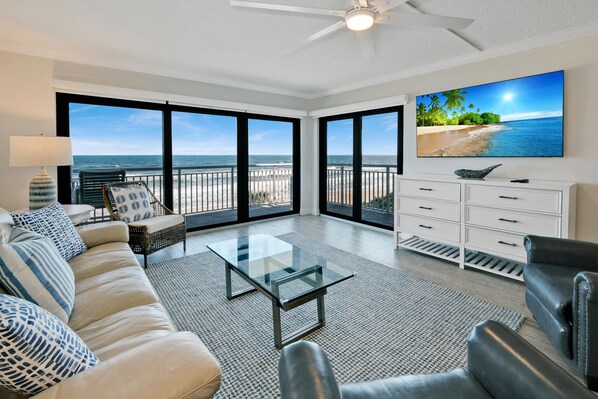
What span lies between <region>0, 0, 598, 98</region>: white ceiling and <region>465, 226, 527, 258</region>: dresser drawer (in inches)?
74.7

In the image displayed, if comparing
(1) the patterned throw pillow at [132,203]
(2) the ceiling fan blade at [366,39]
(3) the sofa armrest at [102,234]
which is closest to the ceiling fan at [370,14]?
(2) the ceiling fan blade at [366,39]

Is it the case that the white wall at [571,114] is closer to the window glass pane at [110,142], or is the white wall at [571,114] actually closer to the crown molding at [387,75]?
the crown molding at [387,75]

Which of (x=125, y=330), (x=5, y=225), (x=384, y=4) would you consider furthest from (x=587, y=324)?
(x=5, y=225)

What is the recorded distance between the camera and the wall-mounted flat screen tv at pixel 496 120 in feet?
9.64

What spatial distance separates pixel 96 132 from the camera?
5.00m

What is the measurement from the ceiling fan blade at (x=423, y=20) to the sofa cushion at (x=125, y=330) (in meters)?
2.23

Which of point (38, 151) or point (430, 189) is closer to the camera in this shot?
point (38, 151)

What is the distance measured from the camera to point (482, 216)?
3047 mm

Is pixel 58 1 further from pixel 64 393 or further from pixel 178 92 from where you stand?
pixel 64 393

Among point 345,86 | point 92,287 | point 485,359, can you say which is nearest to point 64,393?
point 92,287

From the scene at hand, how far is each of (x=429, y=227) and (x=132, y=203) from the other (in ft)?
11.4

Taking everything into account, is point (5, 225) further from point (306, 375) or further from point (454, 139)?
point (454, 139)

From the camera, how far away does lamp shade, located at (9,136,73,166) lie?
276cm

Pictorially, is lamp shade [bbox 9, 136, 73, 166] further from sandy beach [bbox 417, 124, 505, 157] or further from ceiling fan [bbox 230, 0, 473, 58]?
sandy beach [bbox 417, 124, 505, 157]
